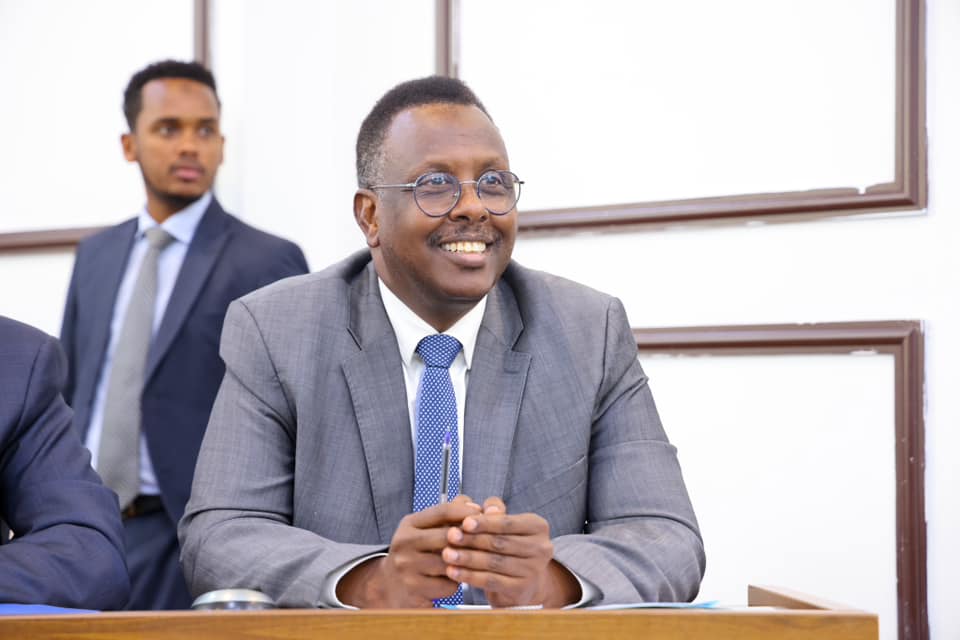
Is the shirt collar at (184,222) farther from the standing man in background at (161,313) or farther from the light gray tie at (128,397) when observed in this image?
the light gray tie at (128,397)

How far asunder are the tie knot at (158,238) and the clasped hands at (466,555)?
71.6 inches

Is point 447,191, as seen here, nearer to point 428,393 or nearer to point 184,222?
point 428,393

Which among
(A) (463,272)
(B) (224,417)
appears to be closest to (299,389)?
(B) (224,417)

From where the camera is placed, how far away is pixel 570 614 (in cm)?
116

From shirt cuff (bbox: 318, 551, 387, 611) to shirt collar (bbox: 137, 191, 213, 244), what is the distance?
1716mm

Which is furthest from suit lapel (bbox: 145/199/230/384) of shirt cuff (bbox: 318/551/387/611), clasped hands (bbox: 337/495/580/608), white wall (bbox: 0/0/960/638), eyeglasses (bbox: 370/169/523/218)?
clasped hands (bbox: 337/495/580/608)

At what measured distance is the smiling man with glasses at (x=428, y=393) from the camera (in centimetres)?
190

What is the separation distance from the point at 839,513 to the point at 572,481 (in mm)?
1008

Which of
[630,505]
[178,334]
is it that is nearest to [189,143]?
[178,334]

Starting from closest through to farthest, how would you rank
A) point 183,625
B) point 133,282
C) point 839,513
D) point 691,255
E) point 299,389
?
point 183,625 < point 299,389 < point 839,513 < point 691,255 < point 133,282

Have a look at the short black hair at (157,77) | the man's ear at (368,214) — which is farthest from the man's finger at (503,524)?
the short black hair at (157,77)

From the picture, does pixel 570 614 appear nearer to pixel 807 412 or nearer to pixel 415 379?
pixel 415 379

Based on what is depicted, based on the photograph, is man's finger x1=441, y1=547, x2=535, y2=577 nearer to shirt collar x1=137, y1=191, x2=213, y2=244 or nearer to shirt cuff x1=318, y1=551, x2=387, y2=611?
shirt cuff x1=318, y1=551, x2=387, y2=611

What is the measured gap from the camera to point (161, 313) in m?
3.06
